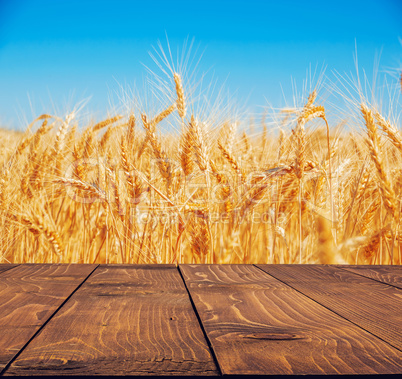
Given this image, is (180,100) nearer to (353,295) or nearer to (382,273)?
(382,273)

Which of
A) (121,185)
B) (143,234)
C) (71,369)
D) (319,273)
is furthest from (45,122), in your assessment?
(71,369)

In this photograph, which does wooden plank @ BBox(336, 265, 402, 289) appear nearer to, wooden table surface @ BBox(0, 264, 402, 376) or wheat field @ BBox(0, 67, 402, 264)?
wooden table surface @ BBox(0, 264, 402, 376)

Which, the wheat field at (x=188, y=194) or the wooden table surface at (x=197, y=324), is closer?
the wooden table surface at (x=197, y=324)

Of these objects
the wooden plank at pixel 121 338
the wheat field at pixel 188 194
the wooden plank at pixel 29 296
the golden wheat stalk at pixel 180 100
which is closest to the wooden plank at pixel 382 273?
the wheat field at pixel 188 194

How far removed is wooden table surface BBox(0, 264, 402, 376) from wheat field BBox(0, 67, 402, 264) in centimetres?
66

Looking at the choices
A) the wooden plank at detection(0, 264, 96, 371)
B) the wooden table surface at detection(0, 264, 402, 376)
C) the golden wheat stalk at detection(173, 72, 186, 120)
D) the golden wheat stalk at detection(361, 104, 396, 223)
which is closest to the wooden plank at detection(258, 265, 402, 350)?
the wooden table surface at detection(0, 264, 402, 376)

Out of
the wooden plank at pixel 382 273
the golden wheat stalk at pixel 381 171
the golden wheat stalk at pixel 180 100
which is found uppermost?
the golden wheat stalk at pixel 180 100

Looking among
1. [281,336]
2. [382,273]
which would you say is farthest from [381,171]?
[281,336]

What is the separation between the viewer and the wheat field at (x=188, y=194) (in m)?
1.81

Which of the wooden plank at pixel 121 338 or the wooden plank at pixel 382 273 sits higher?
the wooden plank at pixel 382 273

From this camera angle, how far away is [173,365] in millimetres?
510

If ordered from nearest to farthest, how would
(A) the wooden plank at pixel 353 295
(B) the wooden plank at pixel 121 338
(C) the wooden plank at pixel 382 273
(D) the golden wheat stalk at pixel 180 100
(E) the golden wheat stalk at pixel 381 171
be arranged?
(B) the wooden plank at pixel 121 338, (A) the wooden plank at pixel 353 295, (C) the wooden plank at pixel 382 273, (E) the golden wheat stalk at pixel 381 171, (D) the golden wheat stalk at pixel 180 100

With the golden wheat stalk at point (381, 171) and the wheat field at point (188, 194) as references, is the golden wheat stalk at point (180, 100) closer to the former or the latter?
the wheat field at point (188, 194)

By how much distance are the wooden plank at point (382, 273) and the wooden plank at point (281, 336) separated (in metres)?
0.32
